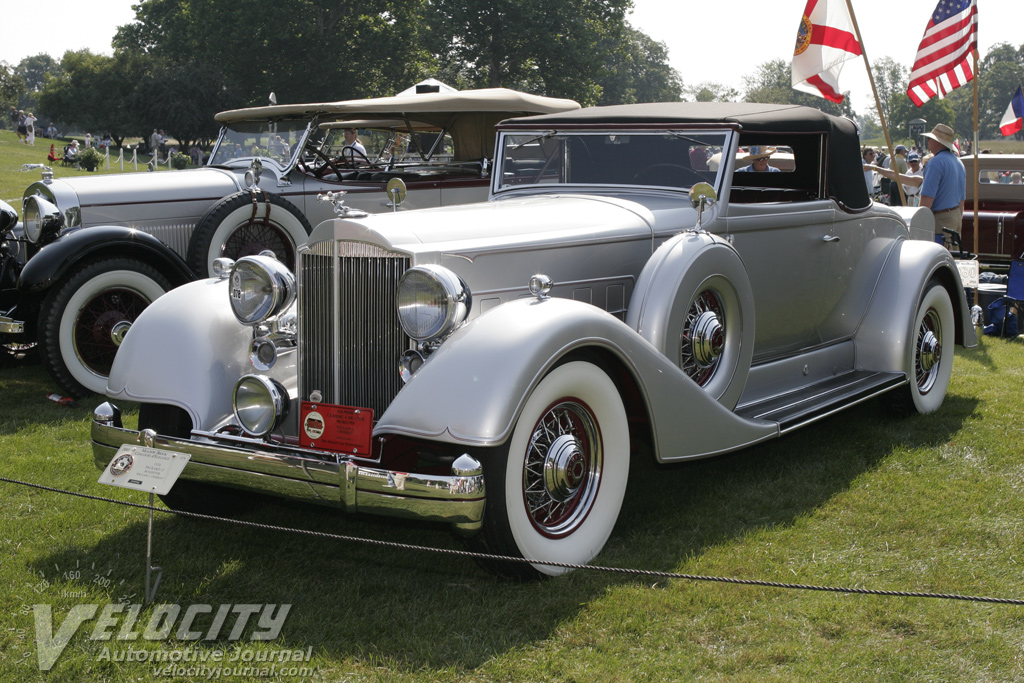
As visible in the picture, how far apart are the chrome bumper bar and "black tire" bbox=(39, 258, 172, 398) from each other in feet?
0.55

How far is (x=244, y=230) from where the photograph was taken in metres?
7.61

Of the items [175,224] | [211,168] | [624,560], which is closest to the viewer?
[624,560]

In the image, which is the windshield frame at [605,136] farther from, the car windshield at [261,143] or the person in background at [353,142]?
the person in background at [353,142]

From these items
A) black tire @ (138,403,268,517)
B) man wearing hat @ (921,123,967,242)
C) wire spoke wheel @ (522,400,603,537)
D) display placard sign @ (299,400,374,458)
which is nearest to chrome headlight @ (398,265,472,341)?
display placard sign @ (299,400,374,458)

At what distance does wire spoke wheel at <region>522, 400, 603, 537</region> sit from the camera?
3359mm

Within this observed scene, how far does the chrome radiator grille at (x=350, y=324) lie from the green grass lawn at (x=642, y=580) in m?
0.53

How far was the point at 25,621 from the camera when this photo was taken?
122 inches

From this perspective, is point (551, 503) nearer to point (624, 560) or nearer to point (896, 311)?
point (624, 560)

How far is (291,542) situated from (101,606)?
2.74ft

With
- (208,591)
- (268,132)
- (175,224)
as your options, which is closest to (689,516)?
(208,591)

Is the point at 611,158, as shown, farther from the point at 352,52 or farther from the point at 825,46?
the point at 352,52

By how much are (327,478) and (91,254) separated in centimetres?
408

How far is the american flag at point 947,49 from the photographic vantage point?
9.07m

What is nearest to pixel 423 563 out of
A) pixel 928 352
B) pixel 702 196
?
pixel 702 196
